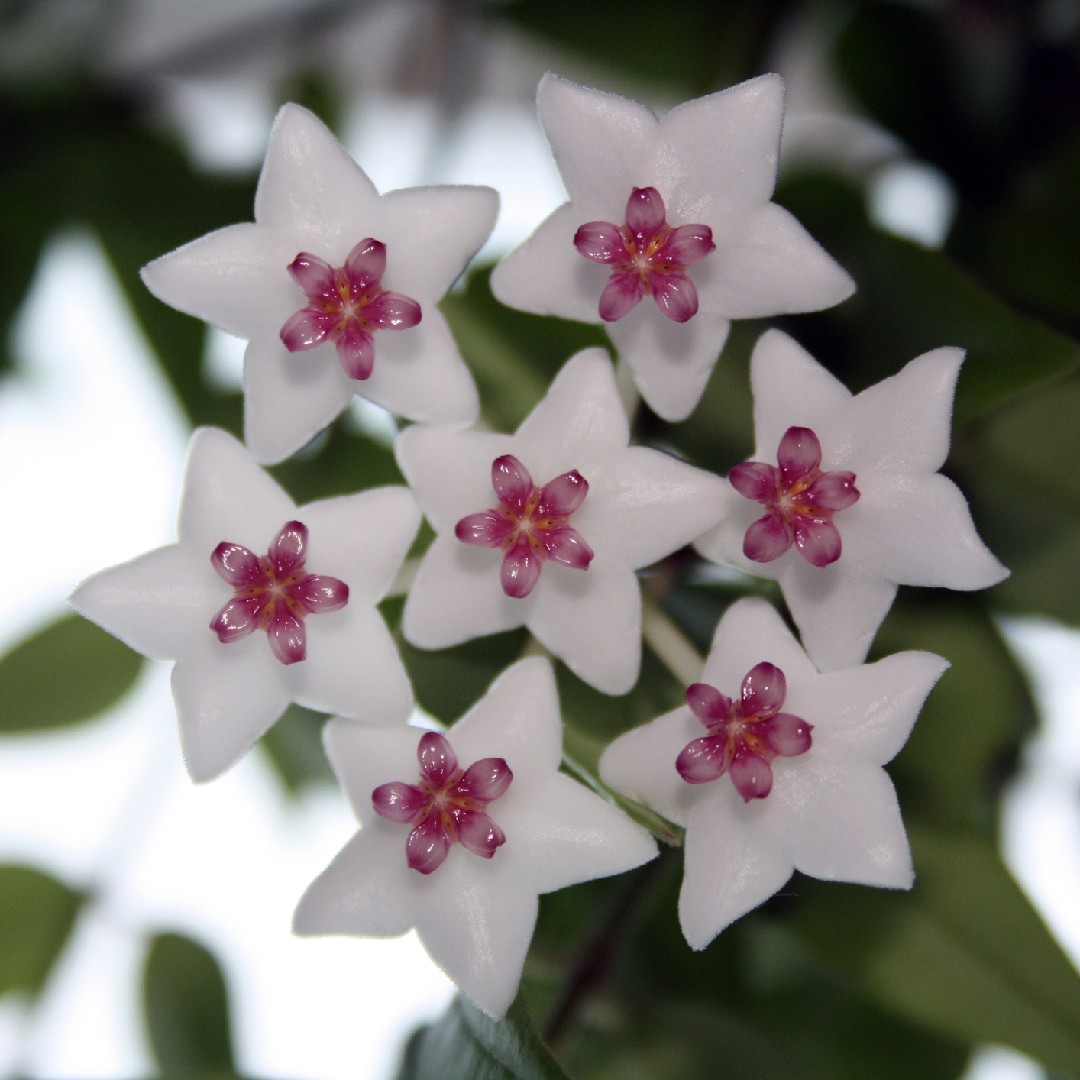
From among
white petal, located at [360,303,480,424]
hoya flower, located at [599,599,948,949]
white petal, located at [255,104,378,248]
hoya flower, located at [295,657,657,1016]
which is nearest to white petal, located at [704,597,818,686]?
hoya flower, located at [599,599,948,949]

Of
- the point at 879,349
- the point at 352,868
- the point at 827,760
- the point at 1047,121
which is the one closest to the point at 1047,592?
the point at 879,349

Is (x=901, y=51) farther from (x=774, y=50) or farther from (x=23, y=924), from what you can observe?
(x=23, y=924)

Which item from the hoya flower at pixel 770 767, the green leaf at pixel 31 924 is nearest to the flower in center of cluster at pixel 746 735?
the hoya flower at pixel 770 767

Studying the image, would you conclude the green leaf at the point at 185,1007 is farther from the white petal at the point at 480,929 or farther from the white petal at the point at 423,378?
the white petal at the point at 423,378

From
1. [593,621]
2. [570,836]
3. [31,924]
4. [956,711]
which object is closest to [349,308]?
[593,621]

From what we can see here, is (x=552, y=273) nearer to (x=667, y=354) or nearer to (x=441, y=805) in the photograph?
(x=667, y=354)

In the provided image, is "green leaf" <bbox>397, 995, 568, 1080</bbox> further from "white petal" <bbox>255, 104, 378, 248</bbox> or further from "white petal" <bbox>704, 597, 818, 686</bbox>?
"white petal" <bbox>255, 104, 378, 248</bbox>
